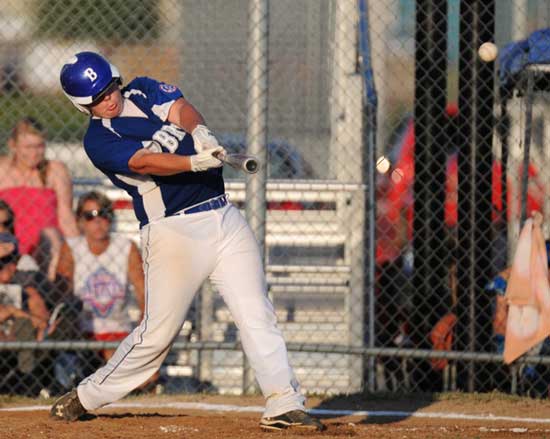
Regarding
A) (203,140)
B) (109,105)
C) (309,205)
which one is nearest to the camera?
(203,140)

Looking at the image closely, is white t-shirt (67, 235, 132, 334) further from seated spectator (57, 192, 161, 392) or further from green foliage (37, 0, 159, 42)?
green foliage (37, 0, 159, 42)

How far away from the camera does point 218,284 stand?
5.78 meters

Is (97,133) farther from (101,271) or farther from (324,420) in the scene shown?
(101,271)

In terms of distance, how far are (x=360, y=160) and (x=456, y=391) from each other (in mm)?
1615

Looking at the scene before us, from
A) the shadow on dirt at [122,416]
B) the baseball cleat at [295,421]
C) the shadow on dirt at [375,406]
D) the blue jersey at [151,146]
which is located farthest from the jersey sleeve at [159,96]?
the shadow on dirt at [375,406]

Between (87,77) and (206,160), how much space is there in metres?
0.74

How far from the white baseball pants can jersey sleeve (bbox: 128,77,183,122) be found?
0.50m

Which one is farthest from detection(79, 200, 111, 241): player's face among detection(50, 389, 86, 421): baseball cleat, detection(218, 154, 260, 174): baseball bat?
detection(218, 154, 260, 174): baseball bat

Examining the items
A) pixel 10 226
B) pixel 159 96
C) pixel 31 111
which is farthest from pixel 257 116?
pixel 31 111

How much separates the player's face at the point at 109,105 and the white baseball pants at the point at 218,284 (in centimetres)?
54

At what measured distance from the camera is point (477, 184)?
26.1 feet

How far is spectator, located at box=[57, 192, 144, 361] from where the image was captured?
8.16m

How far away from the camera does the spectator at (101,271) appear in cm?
816

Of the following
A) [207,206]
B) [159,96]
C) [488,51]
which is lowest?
[207,206]
